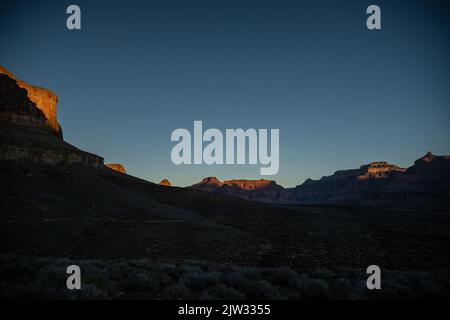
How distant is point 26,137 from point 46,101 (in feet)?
122

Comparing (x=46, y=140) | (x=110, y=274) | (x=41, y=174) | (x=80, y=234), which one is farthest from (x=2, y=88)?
(x=110, y=274)

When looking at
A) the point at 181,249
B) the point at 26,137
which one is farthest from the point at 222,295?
the point at 26,137

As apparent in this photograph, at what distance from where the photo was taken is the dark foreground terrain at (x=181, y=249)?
7.26 m

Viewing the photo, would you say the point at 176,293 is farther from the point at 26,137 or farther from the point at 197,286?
the point at 26,137

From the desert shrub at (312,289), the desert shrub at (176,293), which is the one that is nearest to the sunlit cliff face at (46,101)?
the desert shrub at (176,293)

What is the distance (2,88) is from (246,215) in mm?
58836

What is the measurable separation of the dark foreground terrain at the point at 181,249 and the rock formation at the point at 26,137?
8.73 ft

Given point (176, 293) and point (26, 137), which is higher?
point (26, 137)

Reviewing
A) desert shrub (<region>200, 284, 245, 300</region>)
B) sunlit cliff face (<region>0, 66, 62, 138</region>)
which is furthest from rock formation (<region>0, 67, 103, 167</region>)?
desert shrub (<region>200, 284, 245, 300</region>)

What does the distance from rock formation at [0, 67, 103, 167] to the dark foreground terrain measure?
2.66m

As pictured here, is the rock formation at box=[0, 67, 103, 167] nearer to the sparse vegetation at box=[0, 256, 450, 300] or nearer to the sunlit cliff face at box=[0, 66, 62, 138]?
the sunlit cliff face at box=[0, 66, 62, 138]

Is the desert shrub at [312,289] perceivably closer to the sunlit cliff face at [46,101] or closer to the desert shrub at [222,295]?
the desert shrub at [222,295]

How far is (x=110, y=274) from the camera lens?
28.0 ft

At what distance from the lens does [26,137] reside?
4688cm
